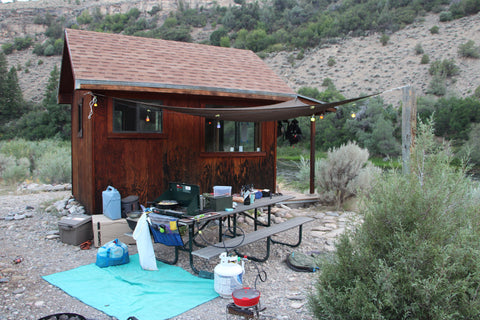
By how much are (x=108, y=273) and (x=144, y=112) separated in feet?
9.62

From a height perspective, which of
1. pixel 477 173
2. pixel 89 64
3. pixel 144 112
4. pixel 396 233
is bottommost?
pixel 477 173

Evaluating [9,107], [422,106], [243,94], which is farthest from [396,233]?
[9,107]

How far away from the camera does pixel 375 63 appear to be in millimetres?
33812

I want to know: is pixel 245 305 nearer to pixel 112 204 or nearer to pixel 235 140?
pixel 112 204

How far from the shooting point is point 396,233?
93.3 inches

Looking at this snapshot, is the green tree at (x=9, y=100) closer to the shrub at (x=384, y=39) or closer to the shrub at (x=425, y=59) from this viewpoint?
the shrub at (x=384, y=39)

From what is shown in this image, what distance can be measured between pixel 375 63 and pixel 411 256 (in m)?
35.1

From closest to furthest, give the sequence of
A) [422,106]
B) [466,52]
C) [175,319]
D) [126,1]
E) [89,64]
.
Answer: [175,319] → [89,64] → [422,106] → [466,52] → [126,1]

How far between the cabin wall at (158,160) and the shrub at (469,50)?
98.3 ft

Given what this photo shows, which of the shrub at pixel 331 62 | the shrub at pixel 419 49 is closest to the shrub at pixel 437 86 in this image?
the shrub at pixel 419 49

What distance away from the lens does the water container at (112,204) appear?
5348 millimetres

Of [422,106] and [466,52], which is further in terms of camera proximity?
[466,52]

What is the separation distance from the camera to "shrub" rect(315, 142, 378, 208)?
799 cm

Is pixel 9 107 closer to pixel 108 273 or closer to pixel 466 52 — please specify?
pixel 108 273
